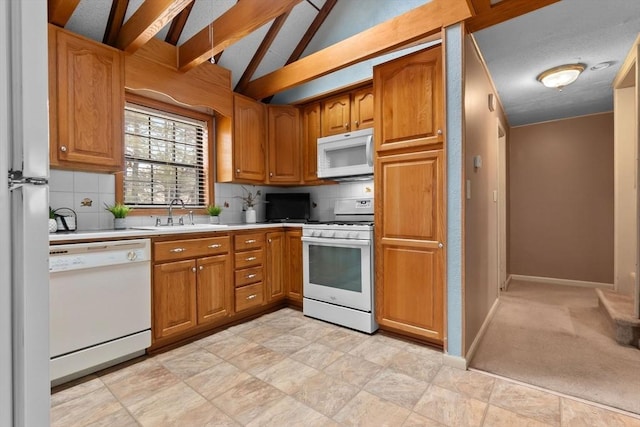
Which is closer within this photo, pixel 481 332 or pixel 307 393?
pixel 307 393

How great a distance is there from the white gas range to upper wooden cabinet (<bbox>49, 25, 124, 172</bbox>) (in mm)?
1772

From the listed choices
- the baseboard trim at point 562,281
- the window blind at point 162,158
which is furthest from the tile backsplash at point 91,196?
the baseboard trim at point 562,281

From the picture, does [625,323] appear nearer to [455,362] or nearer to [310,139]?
[455,362]

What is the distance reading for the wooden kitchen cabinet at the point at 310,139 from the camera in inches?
140

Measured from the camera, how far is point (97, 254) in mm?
1955

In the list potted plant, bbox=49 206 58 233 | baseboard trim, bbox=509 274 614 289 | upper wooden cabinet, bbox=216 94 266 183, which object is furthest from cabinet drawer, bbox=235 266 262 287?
baseboard trim, bbox=509 274 614 289

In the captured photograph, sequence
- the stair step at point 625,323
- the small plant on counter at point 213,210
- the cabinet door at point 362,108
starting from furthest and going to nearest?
1. the small plant on counter at point 213,210
2. the cabinet door at point 362,108
3. the stair step at point 625,323

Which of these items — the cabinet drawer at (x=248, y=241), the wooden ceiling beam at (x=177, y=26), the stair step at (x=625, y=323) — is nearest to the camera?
the stair step at (x=625, y=323)

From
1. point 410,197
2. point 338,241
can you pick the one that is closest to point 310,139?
point 338,241

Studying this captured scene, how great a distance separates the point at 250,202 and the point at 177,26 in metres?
1.84

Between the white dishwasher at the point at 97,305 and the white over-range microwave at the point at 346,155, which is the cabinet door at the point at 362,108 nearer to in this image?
the white over-range microwave at the point at 346,155

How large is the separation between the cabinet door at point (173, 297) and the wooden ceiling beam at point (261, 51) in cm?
219

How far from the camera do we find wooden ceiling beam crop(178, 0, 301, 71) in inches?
85.7

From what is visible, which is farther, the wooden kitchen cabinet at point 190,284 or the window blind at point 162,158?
the window blind at point 162,158
